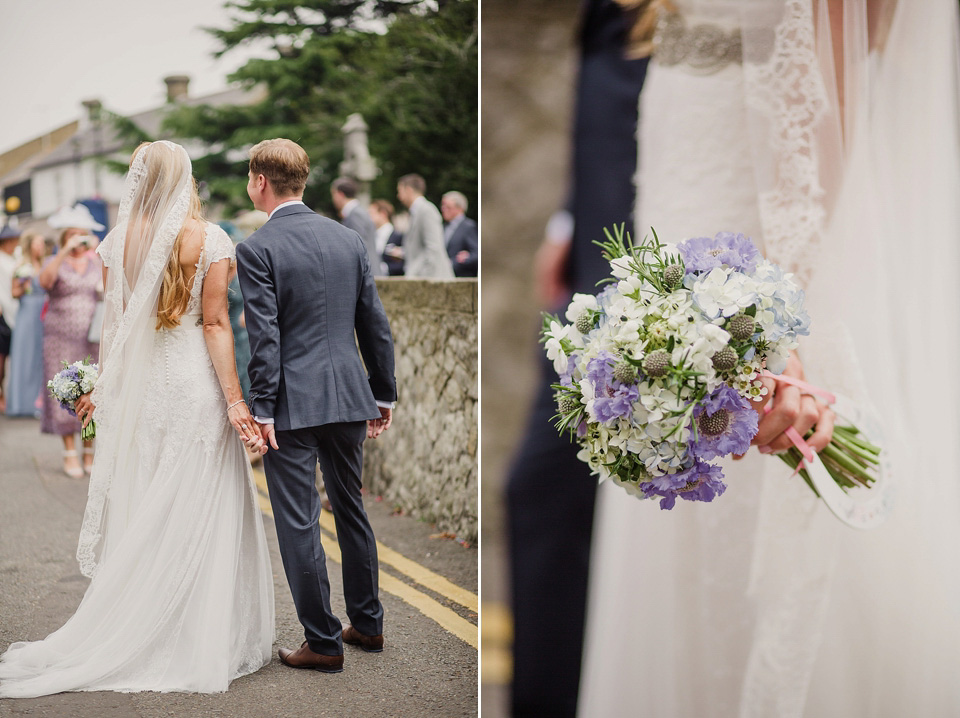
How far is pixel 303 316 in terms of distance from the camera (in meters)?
2.49

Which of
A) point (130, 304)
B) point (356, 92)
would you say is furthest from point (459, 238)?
point (130, 304)

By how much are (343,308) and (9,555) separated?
2035 mm

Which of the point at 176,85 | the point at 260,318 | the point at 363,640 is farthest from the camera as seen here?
the point at 176,85

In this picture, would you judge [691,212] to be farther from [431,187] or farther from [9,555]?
[431,187]

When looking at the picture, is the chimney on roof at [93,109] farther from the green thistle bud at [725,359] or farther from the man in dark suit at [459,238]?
the man in dark suit at [459,238]

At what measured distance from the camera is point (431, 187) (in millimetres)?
12250

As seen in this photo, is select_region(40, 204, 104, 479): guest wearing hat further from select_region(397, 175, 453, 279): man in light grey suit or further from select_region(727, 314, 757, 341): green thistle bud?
select_region(727, 314, 757, 341): green thistle bud

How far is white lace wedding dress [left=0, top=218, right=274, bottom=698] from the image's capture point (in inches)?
104

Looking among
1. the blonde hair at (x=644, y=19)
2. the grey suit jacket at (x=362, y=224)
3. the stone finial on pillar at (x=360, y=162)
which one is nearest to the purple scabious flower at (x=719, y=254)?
the blonde hair at (x=644, y=19)

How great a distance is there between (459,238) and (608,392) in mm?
6321

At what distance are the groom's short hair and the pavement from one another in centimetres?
122

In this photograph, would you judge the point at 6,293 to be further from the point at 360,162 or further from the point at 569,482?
the point at 569,482

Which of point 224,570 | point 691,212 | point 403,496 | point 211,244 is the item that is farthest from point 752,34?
point 403,496

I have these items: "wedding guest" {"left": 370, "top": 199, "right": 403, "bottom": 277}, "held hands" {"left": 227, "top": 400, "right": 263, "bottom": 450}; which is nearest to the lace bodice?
"held hands" {"left": 227, "top": 400, "right": 263, "bottom": 450}
